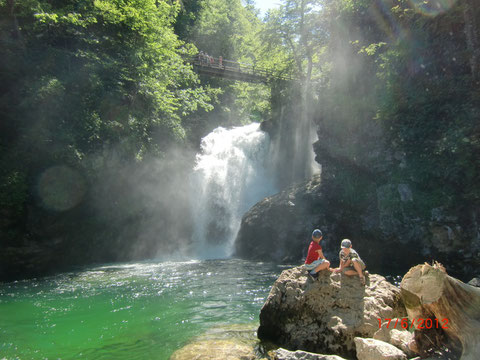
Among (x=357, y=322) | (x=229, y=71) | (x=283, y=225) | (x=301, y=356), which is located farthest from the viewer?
(x=229, y=71)

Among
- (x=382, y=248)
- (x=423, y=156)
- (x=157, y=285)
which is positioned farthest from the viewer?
(x=382, y=248)

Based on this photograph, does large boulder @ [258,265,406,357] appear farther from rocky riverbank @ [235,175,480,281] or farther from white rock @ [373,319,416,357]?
rocky riverbank @ [235,175,480,281]

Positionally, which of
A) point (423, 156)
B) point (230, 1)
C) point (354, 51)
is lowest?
point (423, 156)

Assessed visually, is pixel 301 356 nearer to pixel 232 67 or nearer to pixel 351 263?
pixel 351 263

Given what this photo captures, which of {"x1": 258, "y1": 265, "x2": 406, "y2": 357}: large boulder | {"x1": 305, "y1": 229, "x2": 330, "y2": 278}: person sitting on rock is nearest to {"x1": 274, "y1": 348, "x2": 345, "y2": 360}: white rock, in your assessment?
{"x1": 258, "y1": 265, "x2": 406, "y2": 357}: large boulder

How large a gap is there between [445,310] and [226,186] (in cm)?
1765

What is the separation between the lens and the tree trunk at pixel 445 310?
3.49 meters

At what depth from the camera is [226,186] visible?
2106 centimetres

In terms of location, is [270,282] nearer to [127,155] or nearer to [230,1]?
[127,155]

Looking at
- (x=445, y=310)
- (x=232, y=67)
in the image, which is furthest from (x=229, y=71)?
(x=445, y=310)

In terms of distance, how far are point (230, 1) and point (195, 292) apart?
38834 mm

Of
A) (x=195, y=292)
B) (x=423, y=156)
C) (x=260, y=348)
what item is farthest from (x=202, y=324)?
(x=423, y=156)

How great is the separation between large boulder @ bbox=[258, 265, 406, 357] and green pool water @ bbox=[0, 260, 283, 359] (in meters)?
1.67

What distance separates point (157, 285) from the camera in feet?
34.9
